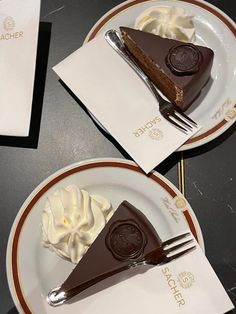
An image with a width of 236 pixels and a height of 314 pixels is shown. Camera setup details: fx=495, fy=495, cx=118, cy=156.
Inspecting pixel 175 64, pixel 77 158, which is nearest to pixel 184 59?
pixel 175 64

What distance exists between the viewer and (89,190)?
1307 mm

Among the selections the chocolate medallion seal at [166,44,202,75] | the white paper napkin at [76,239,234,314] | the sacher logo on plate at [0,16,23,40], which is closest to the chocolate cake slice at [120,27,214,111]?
the chocolate medallion seal at [166,44,202,75]

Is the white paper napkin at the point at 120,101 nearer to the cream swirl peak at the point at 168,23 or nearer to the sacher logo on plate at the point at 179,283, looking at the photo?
the cream swirl peak at the point at 168,23

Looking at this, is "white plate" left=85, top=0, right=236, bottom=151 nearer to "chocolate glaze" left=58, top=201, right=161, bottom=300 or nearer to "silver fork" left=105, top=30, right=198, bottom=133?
"silver fork" left=105, top=30, right=198, bottom=133

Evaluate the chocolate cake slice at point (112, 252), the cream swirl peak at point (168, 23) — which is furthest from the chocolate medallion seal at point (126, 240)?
the cream swirl peak at point (168, 23)

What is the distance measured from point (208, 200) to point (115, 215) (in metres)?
0.28

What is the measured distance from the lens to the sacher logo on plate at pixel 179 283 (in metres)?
1.16

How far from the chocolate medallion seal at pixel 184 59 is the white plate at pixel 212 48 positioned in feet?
0.37

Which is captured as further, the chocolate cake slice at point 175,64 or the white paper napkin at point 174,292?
the chocolate cake slice at point 175,64

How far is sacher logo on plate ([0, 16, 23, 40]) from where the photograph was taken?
4.50ft

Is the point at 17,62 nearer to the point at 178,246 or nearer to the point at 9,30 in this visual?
the point at 9,30

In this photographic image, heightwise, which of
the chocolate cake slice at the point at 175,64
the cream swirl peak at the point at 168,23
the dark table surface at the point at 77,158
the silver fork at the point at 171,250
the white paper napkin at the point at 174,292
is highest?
the cream swirl peak at the point at 168,23

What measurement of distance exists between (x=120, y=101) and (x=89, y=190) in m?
0.26

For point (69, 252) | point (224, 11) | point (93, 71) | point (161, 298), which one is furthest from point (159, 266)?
point (224, 11)
